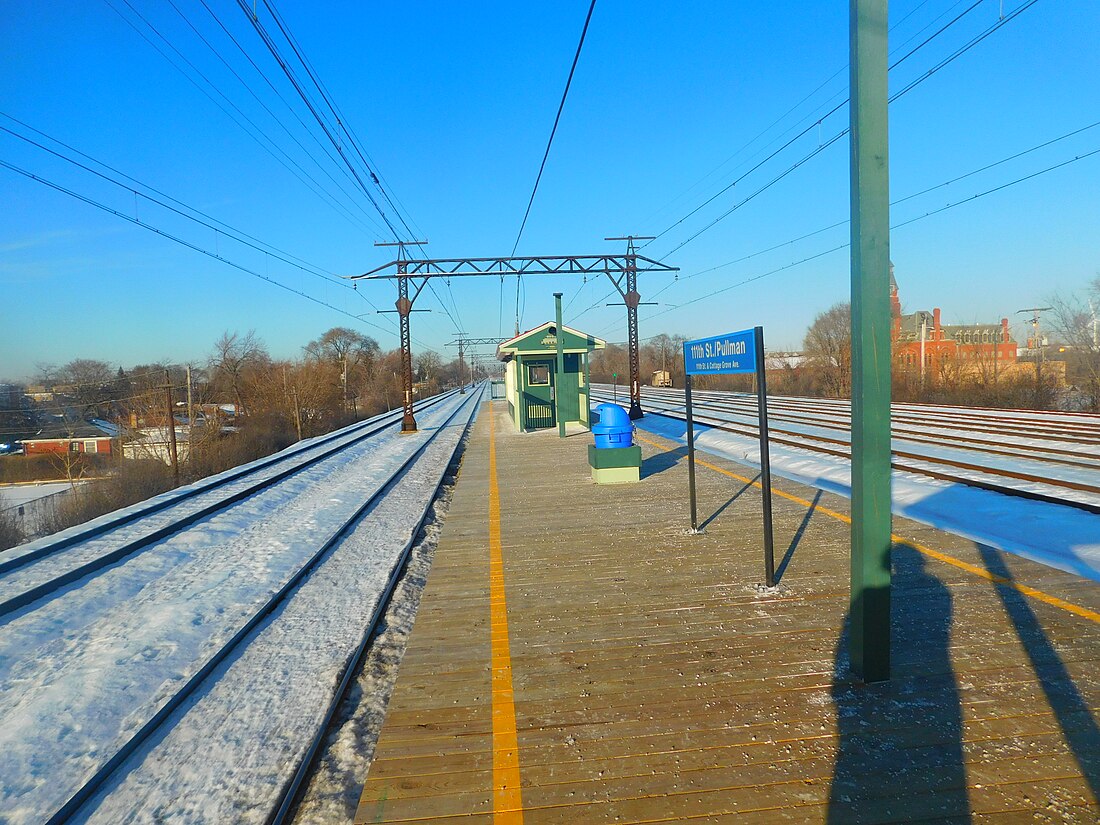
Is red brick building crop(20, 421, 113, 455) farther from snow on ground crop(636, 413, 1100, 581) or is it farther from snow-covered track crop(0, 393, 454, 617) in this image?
snow on ground crop(636, 413, 1100, 581)

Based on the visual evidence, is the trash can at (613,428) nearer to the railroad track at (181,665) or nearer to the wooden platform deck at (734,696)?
the railroad track at (181,665)

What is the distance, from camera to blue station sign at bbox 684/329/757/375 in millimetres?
5341

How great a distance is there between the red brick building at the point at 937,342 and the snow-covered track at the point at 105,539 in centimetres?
4025

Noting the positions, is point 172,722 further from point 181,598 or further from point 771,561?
point 771,561

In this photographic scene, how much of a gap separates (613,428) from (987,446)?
10.0m

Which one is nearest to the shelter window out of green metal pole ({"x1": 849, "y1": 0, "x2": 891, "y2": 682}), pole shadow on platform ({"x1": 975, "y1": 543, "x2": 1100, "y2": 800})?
pole shadow on platform ({"x1": 975, "y1": 543, "x2": 1100, "y2": 800})

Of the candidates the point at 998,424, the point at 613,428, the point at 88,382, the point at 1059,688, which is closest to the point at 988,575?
the point at 1059,688

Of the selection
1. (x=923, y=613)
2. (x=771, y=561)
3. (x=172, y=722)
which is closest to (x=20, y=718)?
(x=172, y=722)

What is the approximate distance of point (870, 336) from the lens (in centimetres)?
360

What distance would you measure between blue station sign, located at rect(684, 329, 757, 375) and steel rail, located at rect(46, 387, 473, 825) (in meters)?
4.79

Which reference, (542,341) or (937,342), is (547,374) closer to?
(542,341)

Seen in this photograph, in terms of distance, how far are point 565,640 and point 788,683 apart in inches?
60.4

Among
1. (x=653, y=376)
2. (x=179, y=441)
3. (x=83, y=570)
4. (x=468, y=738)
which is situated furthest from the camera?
(x=653, y=376)

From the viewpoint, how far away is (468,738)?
11.1 ft
